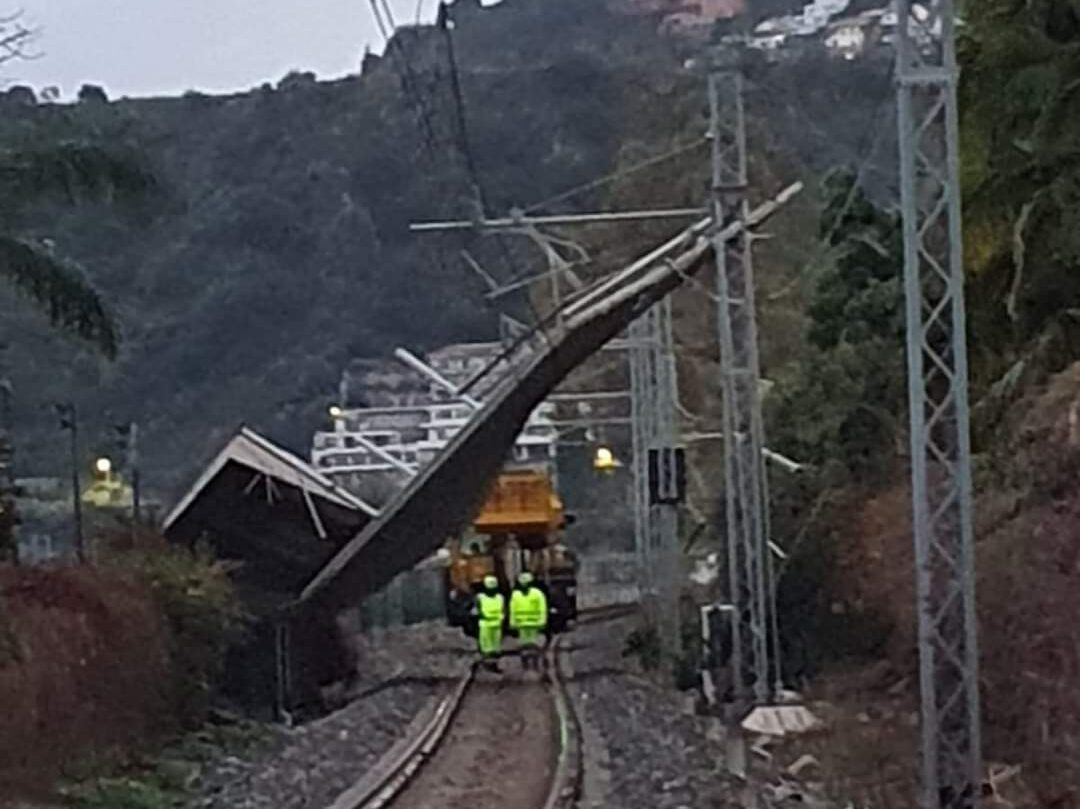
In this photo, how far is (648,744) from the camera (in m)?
28.9

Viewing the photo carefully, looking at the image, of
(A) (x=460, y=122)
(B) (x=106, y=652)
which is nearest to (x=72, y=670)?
(B) (x=106, y=652)

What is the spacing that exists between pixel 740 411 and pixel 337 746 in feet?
19.6

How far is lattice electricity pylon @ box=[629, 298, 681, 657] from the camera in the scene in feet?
126

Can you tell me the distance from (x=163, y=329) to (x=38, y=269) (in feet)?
124

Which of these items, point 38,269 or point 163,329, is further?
point 163,329

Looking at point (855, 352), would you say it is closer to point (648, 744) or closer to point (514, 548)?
point (648, 744)

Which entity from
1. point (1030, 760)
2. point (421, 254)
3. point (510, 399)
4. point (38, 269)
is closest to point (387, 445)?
point (421, 254)

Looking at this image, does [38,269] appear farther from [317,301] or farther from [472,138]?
[317,301]

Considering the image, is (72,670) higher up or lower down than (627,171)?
lower down

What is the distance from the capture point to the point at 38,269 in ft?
99.2

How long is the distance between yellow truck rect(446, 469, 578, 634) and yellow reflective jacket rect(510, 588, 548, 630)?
13.7ft

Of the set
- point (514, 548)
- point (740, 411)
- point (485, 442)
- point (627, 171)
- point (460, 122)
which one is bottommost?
point (514, 548)

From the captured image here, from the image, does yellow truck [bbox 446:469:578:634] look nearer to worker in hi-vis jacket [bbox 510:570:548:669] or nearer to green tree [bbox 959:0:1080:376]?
worker in hi-vis jacket [bbox 510:570:548:669]

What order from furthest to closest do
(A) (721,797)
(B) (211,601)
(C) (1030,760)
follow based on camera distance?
(B) (211,601), (A) (721,797), (C) (1030,760)
